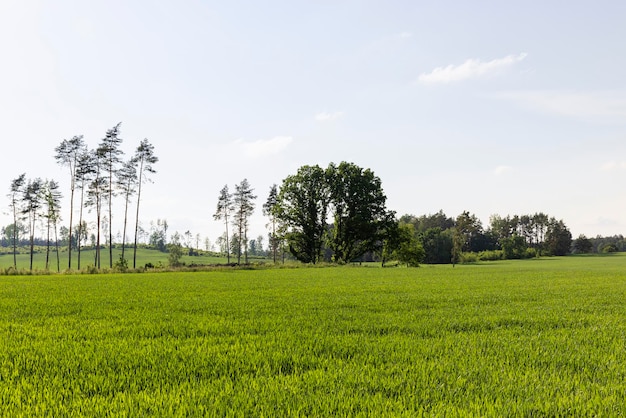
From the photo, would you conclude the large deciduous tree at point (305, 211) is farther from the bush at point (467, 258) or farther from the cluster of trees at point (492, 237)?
the bush at point (467, 258)

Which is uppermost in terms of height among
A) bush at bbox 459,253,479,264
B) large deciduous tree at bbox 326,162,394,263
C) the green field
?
large deciduous tree at bbox 326,162,394,263

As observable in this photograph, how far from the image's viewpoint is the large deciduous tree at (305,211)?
220ft

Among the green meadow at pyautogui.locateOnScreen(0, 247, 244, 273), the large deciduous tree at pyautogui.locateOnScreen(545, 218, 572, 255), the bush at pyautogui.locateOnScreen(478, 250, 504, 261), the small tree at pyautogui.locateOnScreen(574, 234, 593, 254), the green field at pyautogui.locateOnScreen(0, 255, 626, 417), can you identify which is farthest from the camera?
the small tree at pyautogui.locateOnScreen(574, 234, 593, 254)

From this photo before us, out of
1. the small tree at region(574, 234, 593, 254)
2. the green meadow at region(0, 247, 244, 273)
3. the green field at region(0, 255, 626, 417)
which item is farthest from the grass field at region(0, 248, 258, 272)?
the small tree at region(574, 234, 593, 254)

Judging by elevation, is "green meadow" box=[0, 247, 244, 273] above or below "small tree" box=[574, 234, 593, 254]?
below

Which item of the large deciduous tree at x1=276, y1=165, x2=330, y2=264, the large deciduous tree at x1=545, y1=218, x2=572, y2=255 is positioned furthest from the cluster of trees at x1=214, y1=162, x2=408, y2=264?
the large deciduous tree at x1=545, y1=218, x2=572, y2=255

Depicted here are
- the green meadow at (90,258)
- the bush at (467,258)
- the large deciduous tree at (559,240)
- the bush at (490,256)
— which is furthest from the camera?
the large deciduous tree at (559,240)

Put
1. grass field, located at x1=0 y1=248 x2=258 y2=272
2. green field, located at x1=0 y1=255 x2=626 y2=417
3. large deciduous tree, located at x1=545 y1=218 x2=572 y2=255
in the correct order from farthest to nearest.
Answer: large deciduous tree, located at x1=545 y1=218 x2=572 y2=255 → grass field, located at x1=0 y1=248 x2=258 y2=272 → green field, located at x1=0 y1=255 x2=626 y2=417

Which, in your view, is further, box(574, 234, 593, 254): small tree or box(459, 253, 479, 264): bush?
box(574, 234, 593, 254): small tree

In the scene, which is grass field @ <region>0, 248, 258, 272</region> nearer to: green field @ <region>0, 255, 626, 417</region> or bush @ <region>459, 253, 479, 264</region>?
bush @ <region>459, 253, 479, 264</region>

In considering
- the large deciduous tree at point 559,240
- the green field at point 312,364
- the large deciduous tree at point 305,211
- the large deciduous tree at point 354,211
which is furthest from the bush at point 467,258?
the green field at point 312,364

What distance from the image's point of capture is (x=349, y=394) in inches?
170

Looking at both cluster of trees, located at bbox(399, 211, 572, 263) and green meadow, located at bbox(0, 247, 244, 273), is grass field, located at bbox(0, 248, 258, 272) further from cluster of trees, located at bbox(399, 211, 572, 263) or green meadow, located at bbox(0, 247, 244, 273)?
cluster of trees, located at bbox(399, 211, 572, 263)

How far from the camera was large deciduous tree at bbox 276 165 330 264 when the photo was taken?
6706 centimetres
